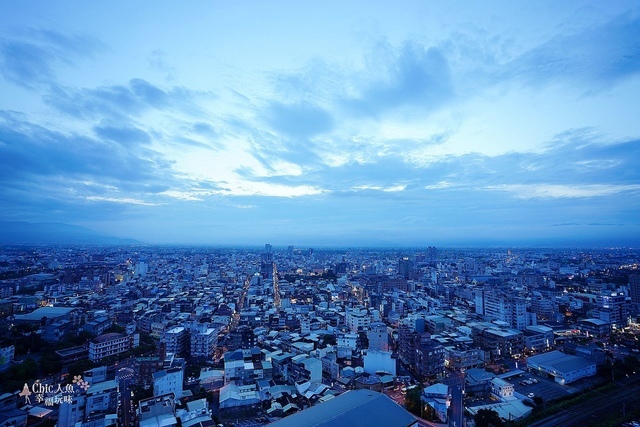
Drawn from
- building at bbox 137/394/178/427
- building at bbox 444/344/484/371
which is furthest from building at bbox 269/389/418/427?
building at bbox 444/344/484/371

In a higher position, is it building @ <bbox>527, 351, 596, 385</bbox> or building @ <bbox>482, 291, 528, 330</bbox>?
building @ <bbox>482, 291, 528, 330</bbox>

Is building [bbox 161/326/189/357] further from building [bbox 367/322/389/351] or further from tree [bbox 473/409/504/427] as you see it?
tree [bbox 473/409/504/427]

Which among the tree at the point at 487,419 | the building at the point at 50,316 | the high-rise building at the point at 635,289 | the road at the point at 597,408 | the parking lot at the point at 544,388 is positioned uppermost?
the high-rise building at the point at 635,289

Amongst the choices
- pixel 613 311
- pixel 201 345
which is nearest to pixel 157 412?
pixel 201 345

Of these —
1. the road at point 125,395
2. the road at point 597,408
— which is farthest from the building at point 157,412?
the road at point 597,408

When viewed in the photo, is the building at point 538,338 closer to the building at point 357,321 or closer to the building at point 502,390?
the building at point 502,390
